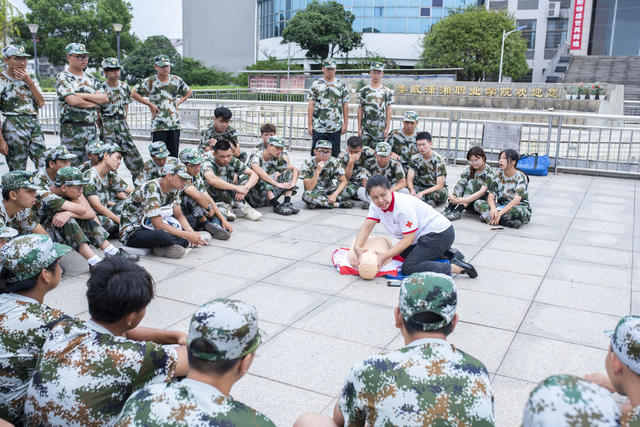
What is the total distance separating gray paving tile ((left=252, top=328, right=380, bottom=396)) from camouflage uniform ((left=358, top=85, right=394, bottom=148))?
19.3ft

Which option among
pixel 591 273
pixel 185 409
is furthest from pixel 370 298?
pixel 185 409

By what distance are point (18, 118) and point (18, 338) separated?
5247 millimetres

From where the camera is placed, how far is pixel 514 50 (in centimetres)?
4394

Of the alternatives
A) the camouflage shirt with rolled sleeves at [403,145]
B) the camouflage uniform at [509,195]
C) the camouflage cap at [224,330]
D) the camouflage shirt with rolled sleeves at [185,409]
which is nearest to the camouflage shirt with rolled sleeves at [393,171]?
the camouflage shirt with rolled sleeves at [403,145]

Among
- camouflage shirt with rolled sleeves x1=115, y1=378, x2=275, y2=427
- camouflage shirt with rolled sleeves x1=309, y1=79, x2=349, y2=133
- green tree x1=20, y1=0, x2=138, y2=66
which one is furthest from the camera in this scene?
green tree x1=20, y1=0, x2=138, y2=66

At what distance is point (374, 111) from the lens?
965 cm

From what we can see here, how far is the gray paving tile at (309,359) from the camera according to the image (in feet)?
12.1

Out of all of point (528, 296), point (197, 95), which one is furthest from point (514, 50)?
point (528, 296)

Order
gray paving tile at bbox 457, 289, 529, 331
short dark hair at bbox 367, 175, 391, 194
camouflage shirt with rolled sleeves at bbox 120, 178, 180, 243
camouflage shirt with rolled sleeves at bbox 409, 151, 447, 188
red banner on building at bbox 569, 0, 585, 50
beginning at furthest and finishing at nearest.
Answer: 1. red banner on building at bbox 569, 0, 585, 50
2. camouflage shirt with rolled sleeves at bbox 409, 151, 447, 188
3. camouflage shirt with rolled sleeves at bbox 120, 178, 180, 243
4. short dark hair at bbox 367, 175, 391, 194
5. gray paving tile at bbox 457, 289, 529, 331

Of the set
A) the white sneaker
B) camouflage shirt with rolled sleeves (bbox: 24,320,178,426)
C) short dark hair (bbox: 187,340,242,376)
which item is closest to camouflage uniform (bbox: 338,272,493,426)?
short dark hair (bbox: 187,340,242,376)

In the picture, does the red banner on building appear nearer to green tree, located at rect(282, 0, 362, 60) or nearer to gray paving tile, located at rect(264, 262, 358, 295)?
green tree, located at rect(282, 0, 362, 60)

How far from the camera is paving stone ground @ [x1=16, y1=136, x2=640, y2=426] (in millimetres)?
3789

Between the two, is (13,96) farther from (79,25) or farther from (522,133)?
(79,25)

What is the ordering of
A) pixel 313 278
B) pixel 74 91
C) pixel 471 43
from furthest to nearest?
1. pixel 471 43
2. pixel 74 91
3. pixel 313 278
